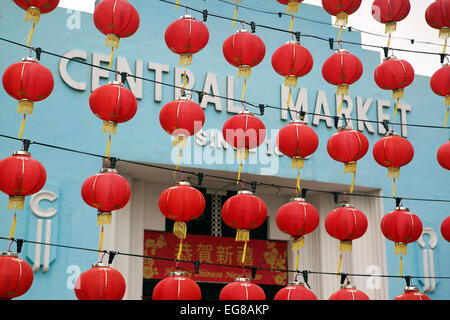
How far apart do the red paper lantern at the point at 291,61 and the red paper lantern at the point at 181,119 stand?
0.94m

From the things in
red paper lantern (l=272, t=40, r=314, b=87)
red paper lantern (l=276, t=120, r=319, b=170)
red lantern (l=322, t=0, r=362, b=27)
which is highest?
red lantern (l=322, t=0, r=362, b=27)

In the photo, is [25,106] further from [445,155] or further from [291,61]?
[445,155]

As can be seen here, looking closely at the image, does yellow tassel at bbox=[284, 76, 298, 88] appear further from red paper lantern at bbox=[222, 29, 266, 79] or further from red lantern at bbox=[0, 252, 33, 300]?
red lantern at bbox=[0, 252, 33, 300]

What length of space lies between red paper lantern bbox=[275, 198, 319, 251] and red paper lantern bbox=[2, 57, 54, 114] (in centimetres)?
222

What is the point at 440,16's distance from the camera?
6469 mm

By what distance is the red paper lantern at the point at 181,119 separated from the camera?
555cm

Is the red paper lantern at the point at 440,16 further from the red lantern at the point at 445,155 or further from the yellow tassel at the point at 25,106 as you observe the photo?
the yellow tassel at the point at 25,106

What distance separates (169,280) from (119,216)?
11.5ft

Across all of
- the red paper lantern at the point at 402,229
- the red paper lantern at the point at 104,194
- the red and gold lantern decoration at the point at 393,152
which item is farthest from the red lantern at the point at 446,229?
the red paper lantern at the point at 104,194

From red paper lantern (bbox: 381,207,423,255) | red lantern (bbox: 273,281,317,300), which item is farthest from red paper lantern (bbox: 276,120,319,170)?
red paper lantern (bbox: 381,207,423,255)

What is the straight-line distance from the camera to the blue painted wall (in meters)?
7.79

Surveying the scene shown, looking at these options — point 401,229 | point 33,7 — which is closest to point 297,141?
point 401,229

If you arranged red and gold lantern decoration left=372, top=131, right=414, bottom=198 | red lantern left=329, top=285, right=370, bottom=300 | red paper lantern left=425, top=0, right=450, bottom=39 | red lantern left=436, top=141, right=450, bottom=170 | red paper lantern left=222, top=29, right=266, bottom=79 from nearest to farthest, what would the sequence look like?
red lantern left=329, top=285, right=370, bottom=300 < red paper lantern left=222, top=29, right=266, bottom=79 < red and gold lantern decoration left=372, top=131, right=414, bottom=198 < red paper lantern left=425, top=0, right=450, bottom=39 < red lantern left=436, top=141, right=450, bottom=170

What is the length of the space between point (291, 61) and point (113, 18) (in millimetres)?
1582
